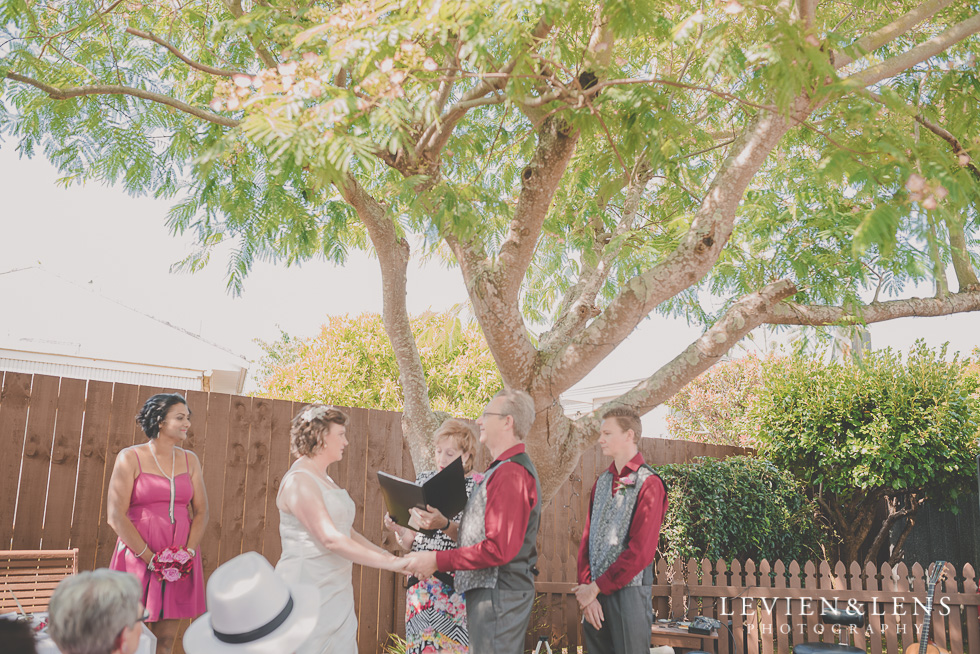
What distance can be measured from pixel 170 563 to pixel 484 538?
6.12 ft

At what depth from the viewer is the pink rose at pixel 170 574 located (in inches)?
157

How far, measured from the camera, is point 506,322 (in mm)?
5094

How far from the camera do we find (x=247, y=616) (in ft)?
8.96

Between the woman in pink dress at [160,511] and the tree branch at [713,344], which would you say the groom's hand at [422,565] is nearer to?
the woman in pink dress at [160,511]

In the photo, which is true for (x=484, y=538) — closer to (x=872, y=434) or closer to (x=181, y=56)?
(x=181, y=56)

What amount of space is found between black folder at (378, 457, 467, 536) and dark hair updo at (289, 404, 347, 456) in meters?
0.35

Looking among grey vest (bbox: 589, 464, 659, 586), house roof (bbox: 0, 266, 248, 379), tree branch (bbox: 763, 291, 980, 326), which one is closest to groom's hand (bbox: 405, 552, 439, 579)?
grey vest (bbox: 589, 464, 659, 586)

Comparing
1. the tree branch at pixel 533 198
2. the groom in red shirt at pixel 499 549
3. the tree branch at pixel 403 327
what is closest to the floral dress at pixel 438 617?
the groom in red shirt at pixel 499 549

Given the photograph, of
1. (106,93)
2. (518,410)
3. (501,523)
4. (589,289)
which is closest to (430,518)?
(501,523)

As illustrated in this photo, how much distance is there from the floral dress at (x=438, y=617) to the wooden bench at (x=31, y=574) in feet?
7.47

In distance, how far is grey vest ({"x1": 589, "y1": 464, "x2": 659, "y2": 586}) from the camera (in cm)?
390

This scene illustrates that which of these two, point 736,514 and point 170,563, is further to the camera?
point 736,514

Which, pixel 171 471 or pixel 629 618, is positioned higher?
pixel 171 471

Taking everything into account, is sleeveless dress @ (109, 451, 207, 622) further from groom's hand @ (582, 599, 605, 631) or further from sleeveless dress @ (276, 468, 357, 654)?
groom's hand @ (582, 599, 605, 631)
